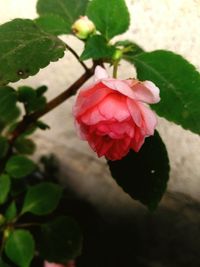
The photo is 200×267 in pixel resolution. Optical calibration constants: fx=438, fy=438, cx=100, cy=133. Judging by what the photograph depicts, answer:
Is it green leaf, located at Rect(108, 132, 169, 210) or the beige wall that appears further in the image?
the beige wall

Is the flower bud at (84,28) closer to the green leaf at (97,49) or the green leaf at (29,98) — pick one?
the green leaf at (97,49)

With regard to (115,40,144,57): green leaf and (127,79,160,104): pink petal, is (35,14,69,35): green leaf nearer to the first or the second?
(115,40,144,57): green leaf

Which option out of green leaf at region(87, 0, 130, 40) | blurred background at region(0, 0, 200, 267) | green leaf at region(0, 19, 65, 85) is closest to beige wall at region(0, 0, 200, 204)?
blurred background at region(0, 0, 200, 267)

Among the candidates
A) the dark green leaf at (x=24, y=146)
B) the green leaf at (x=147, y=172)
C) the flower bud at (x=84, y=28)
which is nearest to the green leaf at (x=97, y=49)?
the flower bud at (x=84, y=28)

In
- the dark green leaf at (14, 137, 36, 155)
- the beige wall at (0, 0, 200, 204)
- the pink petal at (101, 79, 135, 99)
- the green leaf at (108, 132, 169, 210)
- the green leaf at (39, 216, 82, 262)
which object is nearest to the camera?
the pink petal at (101, 79, 135, 99)

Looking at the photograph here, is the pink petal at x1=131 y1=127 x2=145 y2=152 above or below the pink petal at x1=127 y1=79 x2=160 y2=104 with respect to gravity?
below

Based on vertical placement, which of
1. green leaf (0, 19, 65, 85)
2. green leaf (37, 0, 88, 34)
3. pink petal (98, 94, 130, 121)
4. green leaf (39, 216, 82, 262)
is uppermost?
green leaf (0, 19, 65, 85)

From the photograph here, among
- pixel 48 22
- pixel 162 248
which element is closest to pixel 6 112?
pixel 48 22

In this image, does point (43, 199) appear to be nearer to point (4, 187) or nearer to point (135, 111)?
point (4, 187)
